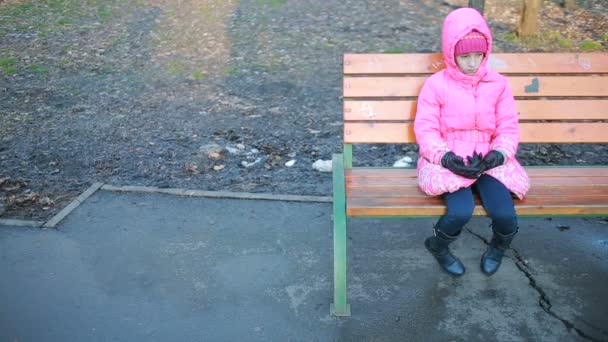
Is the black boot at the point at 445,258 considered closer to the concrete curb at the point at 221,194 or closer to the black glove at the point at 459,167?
the black glove at the point at 459,167

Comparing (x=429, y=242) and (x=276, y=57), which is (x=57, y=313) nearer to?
(x=429, y=242)

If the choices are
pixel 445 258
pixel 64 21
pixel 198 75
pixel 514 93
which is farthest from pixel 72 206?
pixel 64 21

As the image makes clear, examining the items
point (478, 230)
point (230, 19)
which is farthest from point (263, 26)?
point (478, 230)

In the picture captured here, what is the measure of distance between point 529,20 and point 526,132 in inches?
182

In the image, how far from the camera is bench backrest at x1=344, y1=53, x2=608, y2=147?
12.7 feet

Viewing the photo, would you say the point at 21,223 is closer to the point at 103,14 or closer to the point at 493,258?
the point at 493,258

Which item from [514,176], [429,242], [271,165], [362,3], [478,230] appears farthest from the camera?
[362,3]

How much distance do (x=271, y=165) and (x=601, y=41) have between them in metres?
5.05

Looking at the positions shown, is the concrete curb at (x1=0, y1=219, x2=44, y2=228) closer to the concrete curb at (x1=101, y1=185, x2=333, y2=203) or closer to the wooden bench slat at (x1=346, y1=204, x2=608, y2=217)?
the concrete curb at (x1=101, y1=185, x2=333, y2=203)

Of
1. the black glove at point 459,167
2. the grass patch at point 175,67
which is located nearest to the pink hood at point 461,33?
the black glove at point 459,167

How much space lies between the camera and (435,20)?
28.9 ft

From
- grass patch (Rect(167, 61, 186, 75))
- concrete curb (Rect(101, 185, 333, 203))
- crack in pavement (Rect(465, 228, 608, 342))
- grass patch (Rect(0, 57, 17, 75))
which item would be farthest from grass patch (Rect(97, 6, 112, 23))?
crack in pavement (Rect(465, 228, 608, 342))

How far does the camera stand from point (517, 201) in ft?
11.1

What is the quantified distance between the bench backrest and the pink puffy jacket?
0.20 meters
